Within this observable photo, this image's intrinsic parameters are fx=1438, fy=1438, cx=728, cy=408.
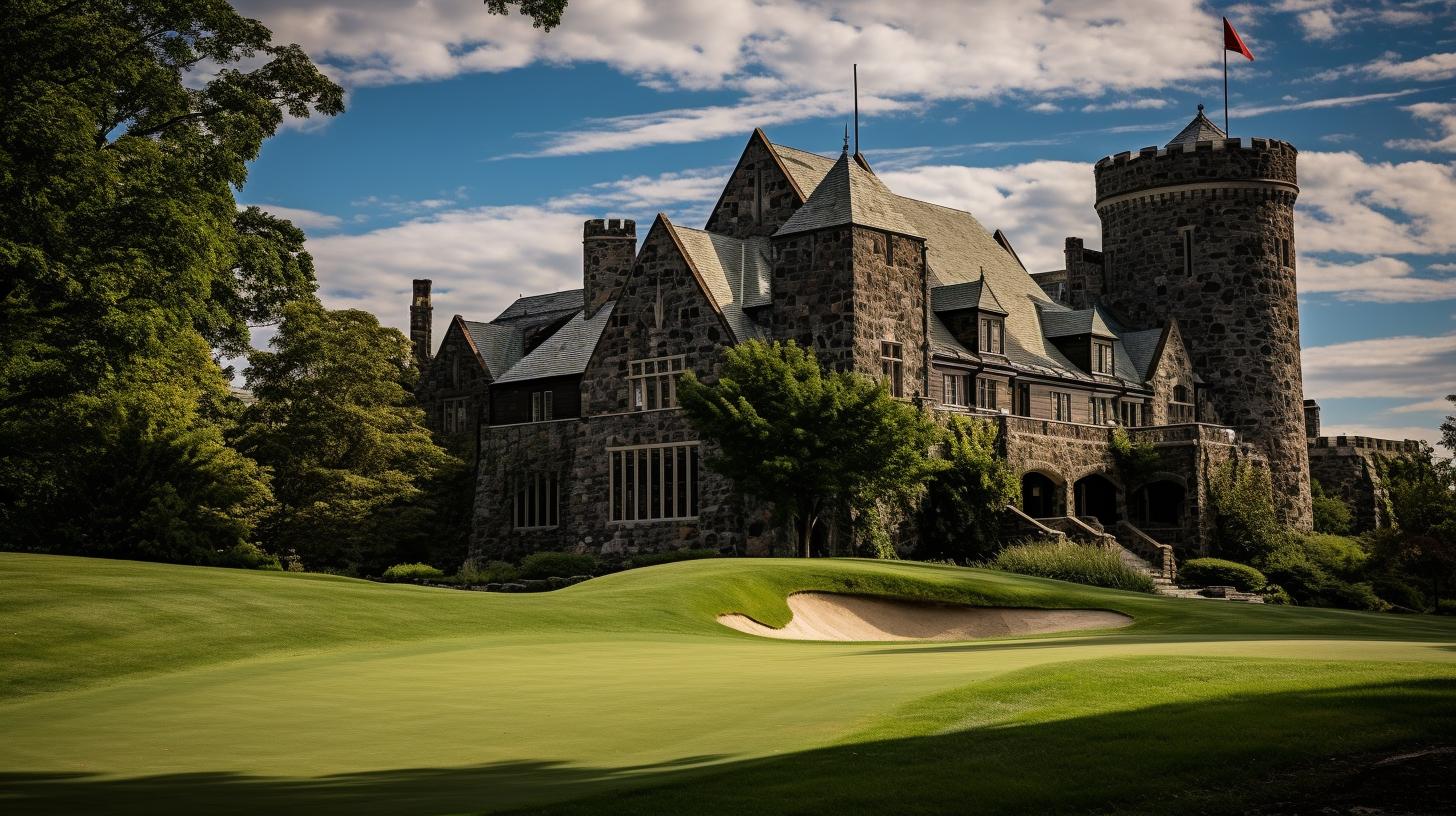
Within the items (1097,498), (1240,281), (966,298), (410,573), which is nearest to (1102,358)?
(1097,498)

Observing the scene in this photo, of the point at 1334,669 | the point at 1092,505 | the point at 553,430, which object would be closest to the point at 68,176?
the point at 553,430

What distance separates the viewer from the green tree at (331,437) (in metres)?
54.7

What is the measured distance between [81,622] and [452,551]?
38414 millimetres

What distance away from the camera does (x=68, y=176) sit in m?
34.8

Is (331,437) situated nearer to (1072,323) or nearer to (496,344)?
(496,344)

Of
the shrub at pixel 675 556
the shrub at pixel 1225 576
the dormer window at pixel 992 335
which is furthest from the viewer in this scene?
the dormer window at pixel 992 335

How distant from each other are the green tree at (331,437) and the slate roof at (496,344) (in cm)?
926

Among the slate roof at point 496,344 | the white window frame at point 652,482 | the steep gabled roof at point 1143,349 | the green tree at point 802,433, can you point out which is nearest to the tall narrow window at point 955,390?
the green tree at point 802,433

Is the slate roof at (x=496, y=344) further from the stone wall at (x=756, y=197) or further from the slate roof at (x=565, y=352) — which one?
the stone wall at (x=756, y=197)

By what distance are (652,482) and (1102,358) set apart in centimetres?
2303

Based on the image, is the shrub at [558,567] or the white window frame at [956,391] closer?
the shrub at [558,567]

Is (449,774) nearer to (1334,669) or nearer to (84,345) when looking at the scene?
(1334,669)

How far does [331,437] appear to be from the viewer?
56250 mm

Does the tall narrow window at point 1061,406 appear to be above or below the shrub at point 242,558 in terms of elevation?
above
